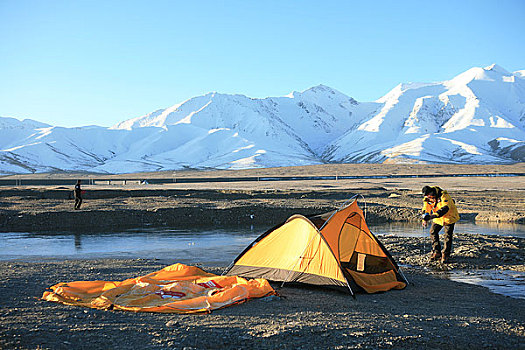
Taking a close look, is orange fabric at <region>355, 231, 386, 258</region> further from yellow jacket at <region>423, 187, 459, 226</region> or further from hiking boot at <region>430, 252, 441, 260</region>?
hiking boot at <region>430, 252, 441, 260</region>

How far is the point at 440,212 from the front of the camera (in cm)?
1342

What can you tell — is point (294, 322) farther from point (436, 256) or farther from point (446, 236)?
point (436, 256)

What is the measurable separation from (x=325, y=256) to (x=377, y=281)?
126cm

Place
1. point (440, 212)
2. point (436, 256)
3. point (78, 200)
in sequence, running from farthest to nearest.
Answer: point (78, 200) < point (436, 256) < point (440, 212)

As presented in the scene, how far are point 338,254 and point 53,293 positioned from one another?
6.00 metres

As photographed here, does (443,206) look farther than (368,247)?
Yes

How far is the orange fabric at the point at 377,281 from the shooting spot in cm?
1067

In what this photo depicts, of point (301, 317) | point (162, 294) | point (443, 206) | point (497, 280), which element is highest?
point (443, 206)

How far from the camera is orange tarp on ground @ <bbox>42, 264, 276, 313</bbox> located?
8539mm

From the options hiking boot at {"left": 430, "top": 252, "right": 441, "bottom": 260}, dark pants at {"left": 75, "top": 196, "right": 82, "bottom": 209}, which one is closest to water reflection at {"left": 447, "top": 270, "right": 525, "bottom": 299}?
hiking boot at {"left": 430, "top": 252, "right": 441, "bottom": 260}

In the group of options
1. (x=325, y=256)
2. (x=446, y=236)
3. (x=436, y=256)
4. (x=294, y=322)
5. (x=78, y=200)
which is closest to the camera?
Result: (x=294, y=322)

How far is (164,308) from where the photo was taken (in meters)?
8.40

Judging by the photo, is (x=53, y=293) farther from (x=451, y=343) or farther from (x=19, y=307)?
(x=451, y=343)

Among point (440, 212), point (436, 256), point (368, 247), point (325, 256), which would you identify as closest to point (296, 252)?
point (325, 256)
